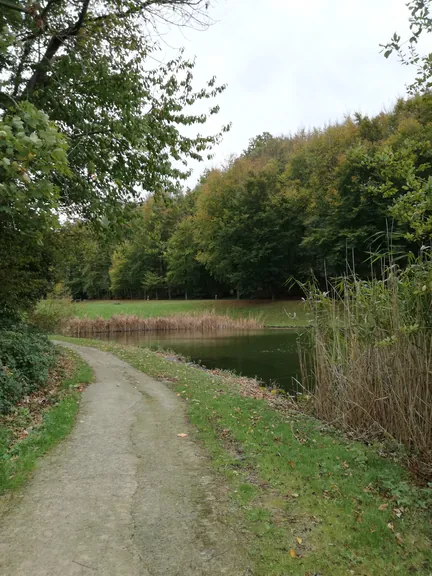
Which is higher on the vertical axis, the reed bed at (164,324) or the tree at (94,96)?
the tree at (94,96)

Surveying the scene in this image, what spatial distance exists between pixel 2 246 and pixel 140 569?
8.22 m

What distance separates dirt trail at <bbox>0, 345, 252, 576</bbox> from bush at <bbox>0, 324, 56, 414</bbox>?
1.60 m

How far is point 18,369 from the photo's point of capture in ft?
28.0

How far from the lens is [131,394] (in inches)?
373

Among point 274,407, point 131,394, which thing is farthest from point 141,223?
point 274,407

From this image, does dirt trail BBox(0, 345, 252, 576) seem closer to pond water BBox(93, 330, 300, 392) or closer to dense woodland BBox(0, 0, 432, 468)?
dense woodland BBox(0, 0, 432, 468)

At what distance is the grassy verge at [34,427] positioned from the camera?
504 centimetres

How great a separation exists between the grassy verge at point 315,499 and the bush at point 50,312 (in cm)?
1363

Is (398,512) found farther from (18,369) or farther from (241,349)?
(241,349)

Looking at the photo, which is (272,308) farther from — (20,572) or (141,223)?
(20,572)

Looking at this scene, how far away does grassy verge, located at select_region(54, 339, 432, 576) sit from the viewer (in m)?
3.58

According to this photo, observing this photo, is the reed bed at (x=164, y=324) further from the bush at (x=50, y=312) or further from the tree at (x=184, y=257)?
the tree at (x=184, y=257)

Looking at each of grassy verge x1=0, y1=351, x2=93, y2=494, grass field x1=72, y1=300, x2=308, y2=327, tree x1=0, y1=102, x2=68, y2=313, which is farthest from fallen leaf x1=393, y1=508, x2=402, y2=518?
grass field x1=72, y1=300, x2=308, y2=327

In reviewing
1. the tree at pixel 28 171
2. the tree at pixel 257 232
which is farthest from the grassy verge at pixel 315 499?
the tree at pixel 257 232
